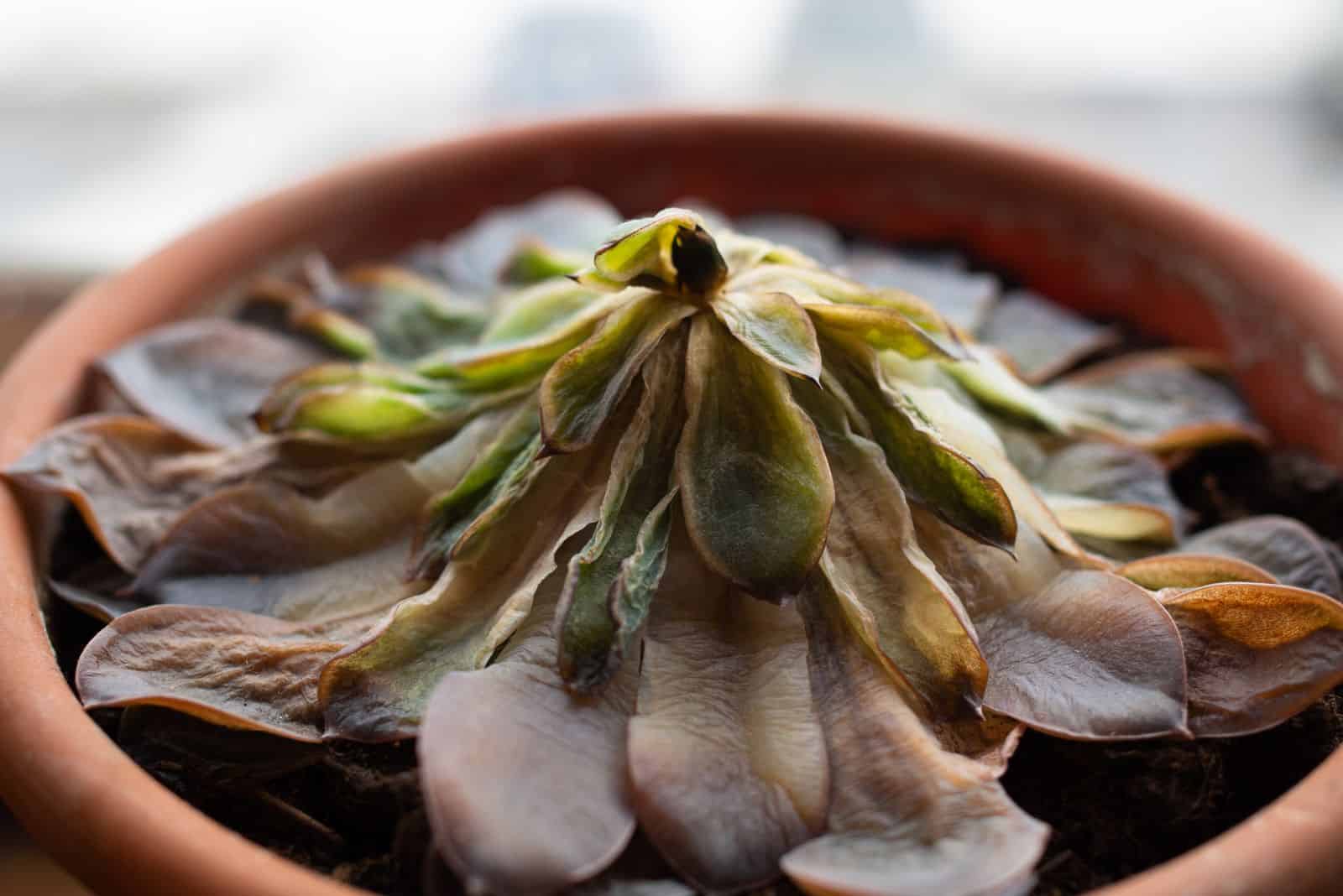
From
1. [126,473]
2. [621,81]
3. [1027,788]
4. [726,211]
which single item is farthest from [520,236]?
[621,81]

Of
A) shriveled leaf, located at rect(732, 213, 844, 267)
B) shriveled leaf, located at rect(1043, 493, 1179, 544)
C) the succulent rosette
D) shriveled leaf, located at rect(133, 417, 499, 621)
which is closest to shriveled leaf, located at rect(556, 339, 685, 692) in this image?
the succulent rosette

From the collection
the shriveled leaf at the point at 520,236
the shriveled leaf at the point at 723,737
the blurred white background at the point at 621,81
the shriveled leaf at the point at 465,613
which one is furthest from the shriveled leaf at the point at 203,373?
the blurred white background at the point at 621,81

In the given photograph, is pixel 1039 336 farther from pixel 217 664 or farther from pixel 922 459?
pixel 217 664

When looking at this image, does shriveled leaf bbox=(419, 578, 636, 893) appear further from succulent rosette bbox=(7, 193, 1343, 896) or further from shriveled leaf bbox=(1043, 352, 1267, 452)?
shriveled leaf bbox=(1043, 352, 1267, 452)

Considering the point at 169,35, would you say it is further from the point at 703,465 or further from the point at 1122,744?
the point at 1122,744

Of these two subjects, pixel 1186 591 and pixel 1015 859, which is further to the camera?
pixel 1186 591

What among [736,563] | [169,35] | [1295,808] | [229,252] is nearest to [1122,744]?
[1295,808]

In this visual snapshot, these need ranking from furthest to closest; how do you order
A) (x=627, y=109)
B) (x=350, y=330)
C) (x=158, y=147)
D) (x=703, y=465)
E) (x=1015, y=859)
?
(x=158, y=147), (x=627, y=109), (x=350, y=330), (x=703, y=465), (x=1015, y=859)
